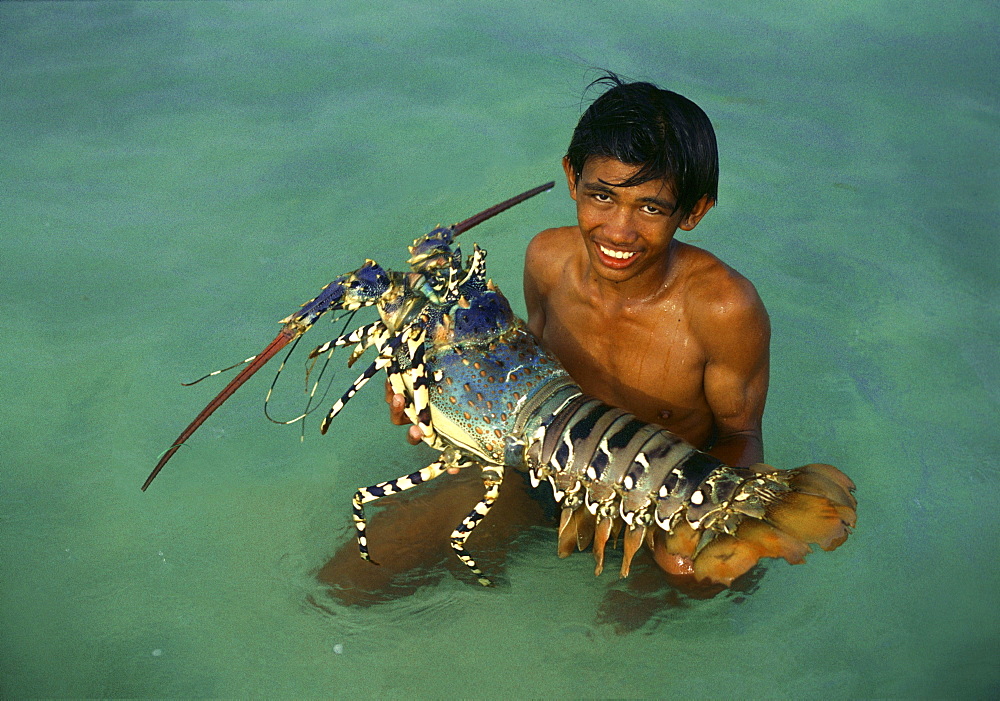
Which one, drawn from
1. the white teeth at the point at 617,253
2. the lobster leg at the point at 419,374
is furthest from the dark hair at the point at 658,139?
the lobster leg at the point at 419,374

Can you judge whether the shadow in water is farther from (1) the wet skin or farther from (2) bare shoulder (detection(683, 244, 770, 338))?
(2) bare shoulder (detection(683, 244, 770, 338))

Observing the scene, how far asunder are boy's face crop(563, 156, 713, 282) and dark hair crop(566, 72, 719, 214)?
0.09ft

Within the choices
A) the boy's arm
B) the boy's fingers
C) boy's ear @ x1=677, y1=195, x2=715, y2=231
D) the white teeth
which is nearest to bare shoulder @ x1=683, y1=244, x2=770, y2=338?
the boy's arm

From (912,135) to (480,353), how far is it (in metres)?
4.68

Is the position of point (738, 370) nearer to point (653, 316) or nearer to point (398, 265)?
point (653, 316)

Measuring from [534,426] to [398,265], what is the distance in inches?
105

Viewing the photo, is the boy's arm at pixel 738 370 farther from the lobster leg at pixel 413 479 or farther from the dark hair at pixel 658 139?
the lobster leg at pixel 413 479

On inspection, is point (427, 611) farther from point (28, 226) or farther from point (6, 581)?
point (28, 226)

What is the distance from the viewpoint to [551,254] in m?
3.38

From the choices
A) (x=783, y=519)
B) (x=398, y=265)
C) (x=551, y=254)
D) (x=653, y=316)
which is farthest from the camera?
(x=398, y=265)

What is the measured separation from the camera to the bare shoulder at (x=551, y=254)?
3.34 metres

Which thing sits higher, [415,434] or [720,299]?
[720,299]

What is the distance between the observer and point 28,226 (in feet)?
17.3

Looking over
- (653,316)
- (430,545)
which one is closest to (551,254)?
(653,316)
